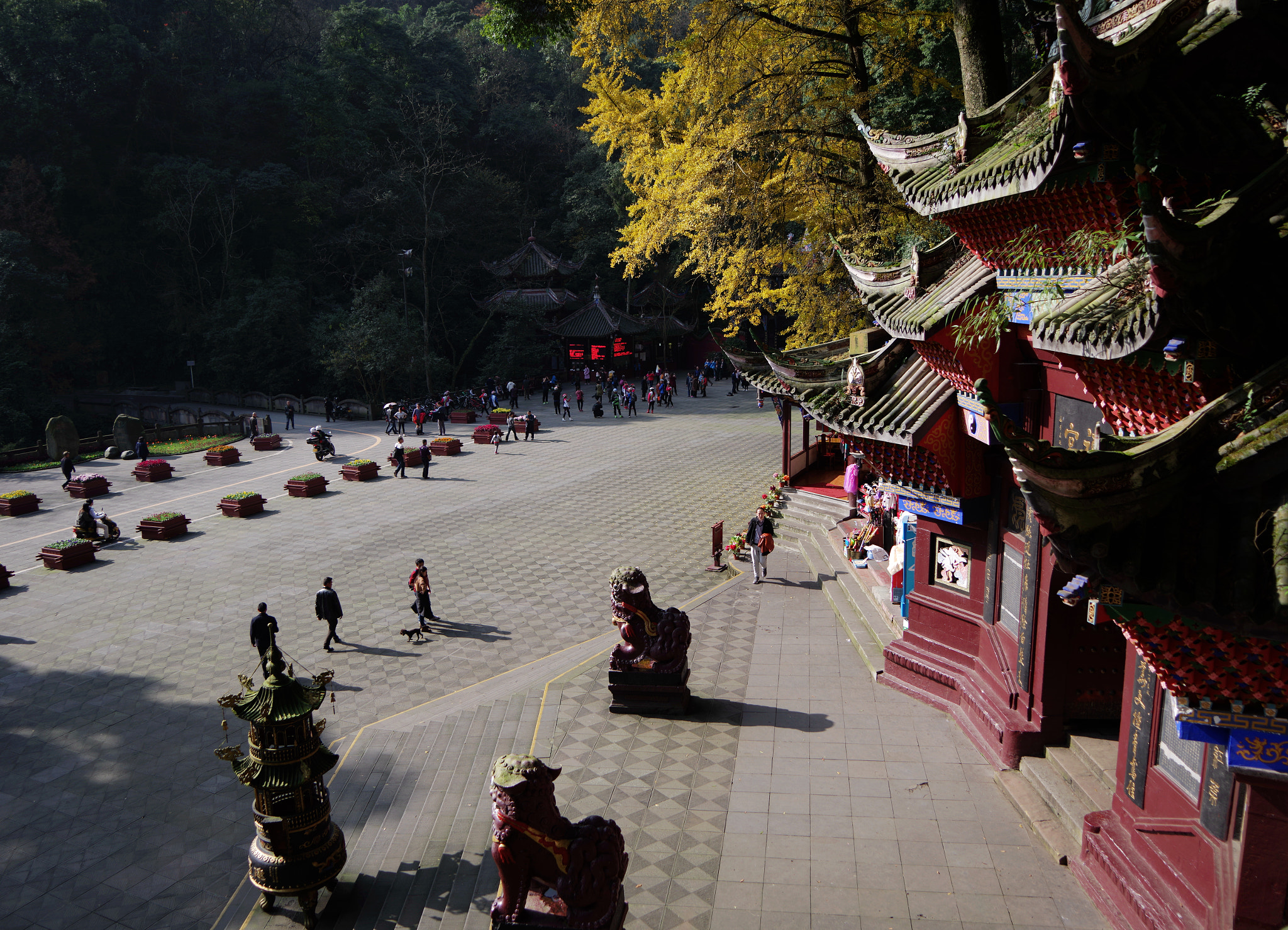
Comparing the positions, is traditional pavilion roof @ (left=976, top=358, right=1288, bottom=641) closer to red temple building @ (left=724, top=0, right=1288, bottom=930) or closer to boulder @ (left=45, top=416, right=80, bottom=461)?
red temple building @ (left=724, top=0, right=1288, bottom=930)

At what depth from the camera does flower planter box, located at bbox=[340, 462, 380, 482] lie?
26.5 metres

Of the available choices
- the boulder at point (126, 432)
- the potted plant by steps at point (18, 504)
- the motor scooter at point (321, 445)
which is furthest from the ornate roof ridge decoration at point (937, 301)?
the boulder at point (126, 432)

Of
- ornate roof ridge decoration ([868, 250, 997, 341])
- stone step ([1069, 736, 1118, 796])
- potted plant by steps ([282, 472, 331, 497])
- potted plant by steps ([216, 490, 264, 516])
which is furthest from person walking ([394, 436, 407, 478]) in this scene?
stone step ([1069, 736, 1118, 796])

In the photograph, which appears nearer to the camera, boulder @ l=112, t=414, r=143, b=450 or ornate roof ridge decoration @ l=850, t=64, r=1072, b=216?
ornate roof ridge decoration @ l=850, t=64, r=1072, b=216

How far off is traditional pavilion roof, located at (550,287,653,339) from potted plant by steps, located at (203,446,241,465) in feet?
73.9

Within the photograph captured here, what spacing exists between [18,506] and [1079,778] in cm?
2650

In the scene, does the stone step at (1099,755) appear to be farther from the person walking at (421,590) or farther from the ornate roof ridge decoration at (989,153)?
the person walking at (421,590)

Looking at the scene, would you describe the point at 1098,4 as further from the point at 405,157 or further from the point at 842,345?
the point at 405,157

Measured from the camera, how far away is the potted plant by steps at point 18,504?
76.2ft

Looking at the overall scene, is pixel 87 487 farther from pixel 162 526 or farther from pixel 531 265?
pixel 531 265

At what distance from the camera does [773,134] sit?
55.6ft

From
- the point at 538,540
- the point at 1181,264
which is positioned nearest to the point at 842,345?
the point at 538,540

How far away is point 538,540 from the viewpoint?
65.1ft

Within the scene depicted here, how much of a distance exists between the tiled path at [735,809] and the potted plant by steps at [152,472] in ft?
66.0
